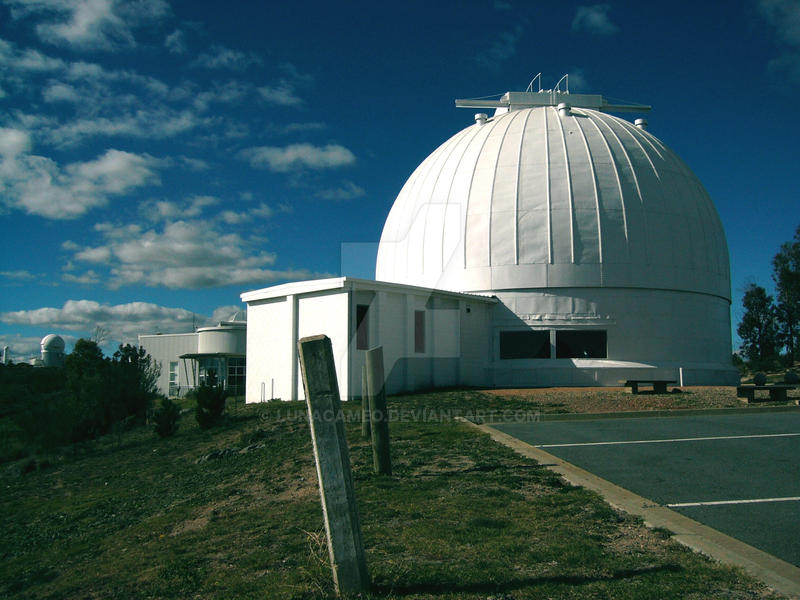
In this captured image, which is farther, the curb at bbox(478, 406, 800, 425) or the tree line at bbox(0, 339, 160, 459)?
the tree line at bbox(0, 339, 160, 459)

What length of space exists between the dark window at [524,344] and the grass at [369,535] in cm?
1259

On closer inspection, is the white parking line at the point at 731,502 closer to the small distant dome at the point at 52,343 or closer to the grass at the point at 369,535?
the grass at the point at 369,535

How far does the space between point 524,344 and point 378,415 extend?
16967 mm

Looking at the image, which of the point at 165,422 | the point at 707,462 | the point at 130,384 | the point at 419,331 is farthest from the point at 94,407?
the point at 707,462

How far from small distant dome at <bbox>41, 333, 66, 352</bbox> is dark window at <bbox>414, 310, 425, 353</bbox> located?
55644 millimetres

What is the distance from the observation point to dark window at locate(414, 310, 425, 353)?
792 inches

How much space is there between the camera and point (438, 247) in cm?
2542

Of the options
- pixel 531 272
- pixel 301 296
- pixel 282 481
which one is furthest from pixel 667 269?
pixel 282 481

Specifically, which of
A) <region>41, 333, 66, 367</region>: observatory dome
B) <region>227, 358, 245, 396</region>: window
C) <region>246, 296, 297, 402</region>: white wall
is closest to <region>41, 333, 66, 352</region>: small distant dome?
<region>41, 333, 66, 367</region>: observatory dome

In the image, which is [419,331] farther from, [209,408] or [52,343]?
[52,343]

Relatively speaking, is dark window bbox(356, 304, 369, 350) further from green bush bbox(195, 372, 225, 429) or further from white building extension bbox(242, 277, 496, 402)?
green bush bbox(195, 372, 225, 429)

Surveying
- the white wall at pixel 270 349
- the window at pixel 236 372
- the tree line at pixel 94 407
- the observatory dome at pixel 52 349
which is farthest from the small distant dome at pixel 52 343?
the white wall at pixel 270 349

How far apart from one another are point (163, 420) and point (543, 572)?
14.3 m

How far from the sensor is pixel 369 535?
4.94m
